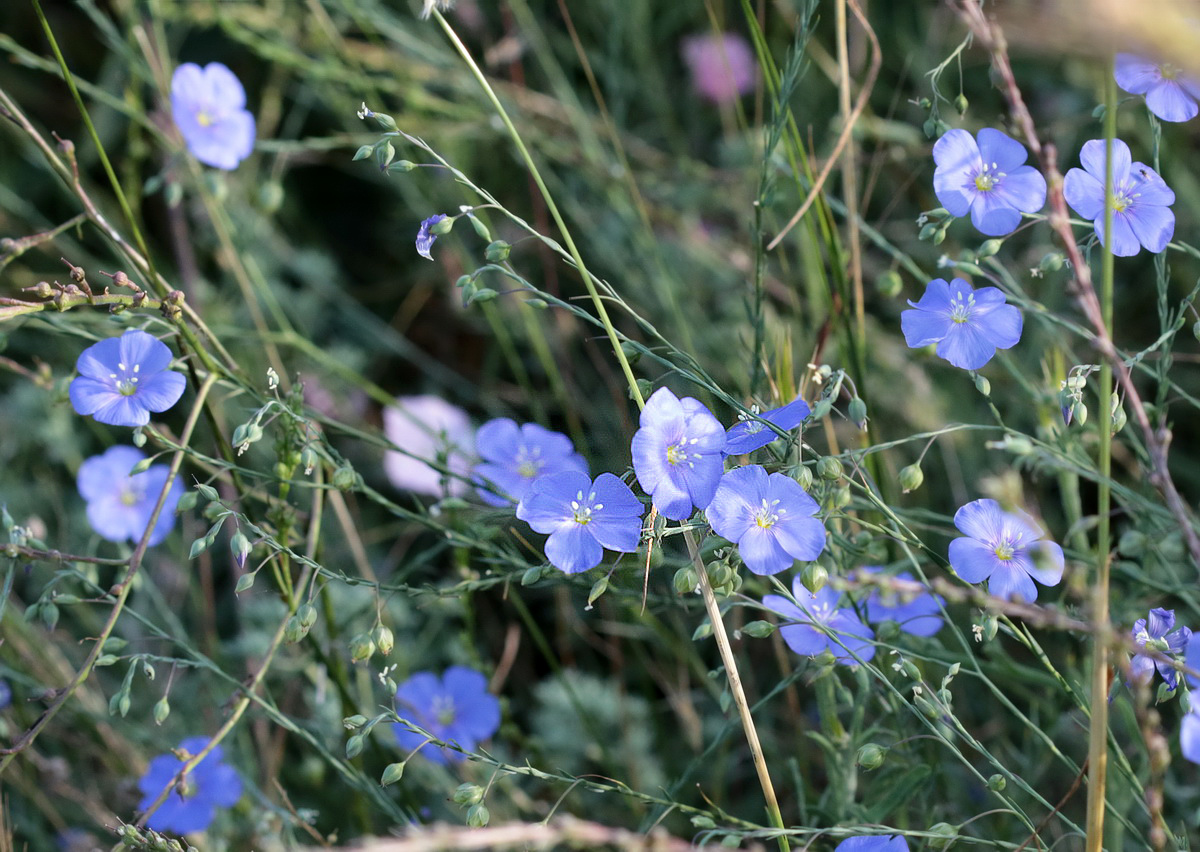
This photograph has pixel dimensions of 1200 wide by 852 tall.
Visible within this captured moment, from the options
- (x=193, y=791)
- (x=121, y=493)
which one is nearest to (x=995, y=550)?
(x=193, y=791)

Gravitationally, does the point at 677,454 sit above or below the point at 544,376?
above

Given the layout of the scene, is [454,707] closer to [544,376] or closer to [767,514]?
[767,514]

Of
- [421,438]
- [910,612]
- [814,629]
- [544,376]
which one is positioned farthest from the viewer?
[544,376]

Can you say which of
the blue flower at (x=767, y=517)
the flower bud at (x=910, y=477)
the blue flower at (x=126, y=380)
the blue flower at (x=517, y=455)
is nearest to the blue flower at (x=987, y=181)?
the flower bud at (x=910, y=477)

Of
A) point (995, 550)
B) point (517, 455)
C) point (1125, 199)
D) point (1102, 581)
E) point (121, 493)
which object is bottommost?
point (121, 493)

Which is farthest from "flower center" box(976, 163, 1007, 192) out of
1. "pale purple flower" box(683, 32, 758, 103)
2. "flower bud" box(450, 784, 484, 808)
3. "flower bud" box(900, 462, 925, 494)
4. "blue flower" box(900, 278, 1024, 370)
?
"pale purple flower" box(683, 32, 758, 103)

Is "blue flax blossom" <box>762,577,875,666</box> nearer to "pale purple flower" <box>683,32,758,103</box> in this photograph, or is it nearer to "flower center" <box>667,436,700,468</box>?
"flower center" <box>667,436,700,468</box>

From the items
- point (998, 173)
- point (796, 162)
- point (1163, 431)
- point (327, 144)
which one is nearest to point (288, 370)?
point (327, 144)

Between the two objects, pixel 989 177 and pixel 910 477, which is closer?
pixel 910 477
